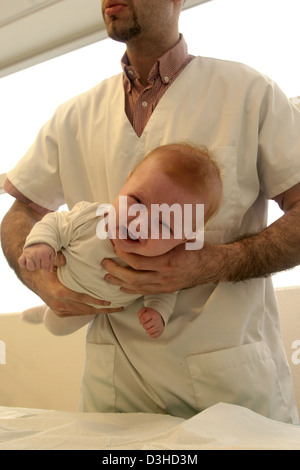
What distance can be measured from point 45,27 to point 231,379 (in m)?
2.23

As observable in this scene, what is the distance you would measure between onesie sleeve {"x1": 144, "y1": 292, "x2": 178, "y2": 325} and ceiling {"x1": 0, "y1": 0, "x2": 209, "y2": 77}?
1744mm

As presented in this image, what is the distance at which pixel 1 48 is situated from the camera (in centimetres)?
275

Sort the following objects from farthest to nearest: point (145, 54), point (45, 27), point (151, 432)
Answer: point (45, 27) < point (145, 54) < point (151, 432)

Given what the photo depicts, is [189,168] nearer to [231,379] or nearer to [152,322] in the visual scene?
[152,322]

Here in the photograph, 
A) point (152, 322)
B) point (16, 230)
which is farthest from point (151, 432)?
point (16, 230)

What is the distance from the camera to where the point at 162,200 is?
1.00 metres

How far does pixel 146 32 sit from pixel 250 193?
0.57m

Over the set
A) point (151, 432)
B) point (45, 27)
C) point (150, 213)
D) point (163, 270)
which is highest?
point (45, 27)

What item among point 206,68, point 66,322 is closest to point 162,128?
point 206,68

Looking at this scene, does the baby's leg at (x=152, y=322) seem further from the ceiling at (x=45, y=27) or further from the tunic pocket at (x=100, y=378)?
the ceiling at (x=45, y=27)

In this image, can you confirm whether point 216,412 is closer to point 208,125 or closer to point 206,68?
point 208,125

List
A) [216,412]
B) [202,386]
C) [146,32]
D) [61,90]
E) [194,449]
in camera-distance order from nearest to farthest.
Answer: [194,449], [216,412], [202,386], [146,32], [61,90]

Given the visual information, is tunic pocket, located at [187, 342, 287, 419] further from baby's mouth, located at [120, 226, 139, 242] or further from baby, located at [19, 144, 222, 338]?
baby's mouth, located at [120, 226, 139, 242]

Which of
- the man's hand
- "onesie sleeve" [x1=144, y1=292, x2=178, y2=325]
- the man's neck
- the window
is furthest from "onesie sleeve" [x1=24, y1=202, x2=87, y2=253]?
the window
